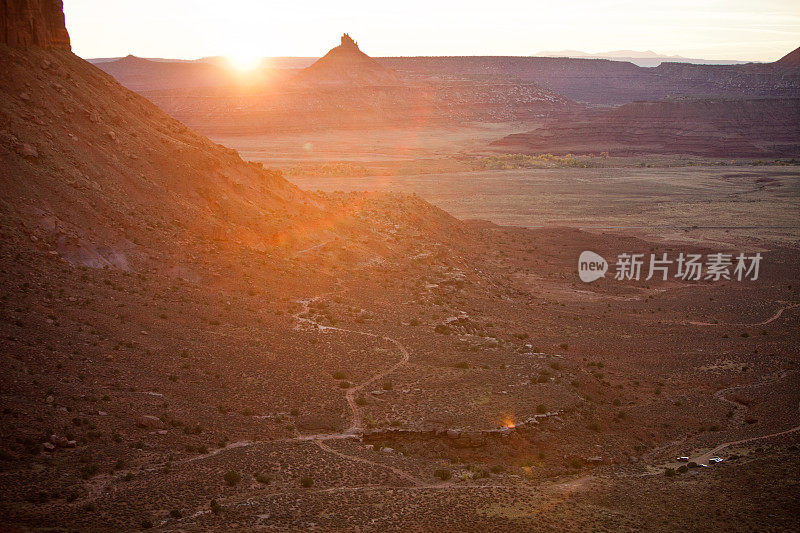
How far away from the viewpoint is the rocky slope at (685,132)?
107 m

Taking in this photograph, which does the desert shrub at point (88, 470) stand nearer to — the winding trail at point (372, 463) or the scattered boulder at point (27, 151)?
the winding trail at point (372, 463)

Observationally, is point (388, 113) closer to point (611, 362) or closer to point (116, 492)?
point (611, 362)

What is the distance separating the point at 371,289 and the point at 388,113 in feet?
428

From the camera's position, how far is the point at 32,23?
87.6 ft

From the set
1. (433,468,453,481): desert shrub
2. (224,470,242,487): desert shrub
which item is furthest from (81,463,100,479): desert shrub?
(433,468,453,481): desert shrub

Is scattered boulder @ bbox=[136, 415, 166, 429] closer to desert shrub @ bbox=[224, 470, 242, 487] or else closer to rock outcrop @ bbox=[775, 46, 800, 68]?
desert shrub @ bbox=[224, 470, 242, 487]

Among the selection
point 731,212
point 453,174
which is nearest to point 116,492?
point 731,212

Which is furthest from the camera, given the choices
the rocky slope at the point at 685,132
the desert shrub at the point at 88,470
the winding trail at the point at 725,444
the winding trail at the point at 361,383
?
the rocky slope at the point at 685,132

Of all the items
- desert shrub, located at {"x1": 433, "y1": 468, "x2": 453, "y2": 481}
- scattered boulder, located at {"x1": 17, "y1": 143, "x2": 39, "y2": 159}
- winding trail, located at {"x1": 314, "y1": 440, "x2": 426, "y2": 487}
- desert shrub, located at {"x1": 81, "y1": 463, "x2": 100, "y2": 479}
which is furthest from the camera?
scattered boulder, located at {"x1": 17, "y1": 143, "x2": 39, "y2": 159}

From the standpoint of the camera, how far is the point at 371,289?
28.1 m
